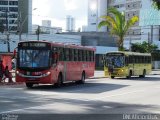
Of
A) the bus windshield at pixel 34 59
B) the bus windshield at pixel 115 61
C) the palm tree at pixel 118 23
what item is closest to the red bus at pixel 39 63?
the bus windshield at pixel 34 59

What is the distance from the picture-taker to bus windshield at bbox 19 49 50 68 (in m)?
27.2

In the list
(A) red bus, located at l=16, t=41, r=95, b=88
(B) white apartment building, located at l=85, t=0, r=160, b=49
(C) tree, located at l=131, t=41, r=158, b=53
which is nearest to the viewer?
(A) red bus, located at l=16, t=41, r=95, b=88

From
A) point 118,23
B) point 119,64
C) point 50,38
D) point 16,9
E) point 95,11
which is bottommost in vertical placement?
point 119,64

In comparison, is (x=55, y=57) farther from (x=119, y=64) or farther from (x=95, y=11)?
(x=95, y=11)

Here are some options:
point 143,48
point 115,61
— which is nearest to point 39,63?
point 115,61

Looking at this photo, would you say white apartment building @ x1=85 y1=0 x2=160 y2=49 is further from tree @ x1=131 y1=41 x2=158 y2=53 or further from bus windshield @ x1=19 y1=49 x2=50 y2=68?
bus windshield @ x1=19 y1=49 x2=50 y2=68

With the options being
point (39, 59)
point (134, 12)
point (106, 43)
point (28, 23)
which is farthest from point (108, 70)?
point (134, 12)

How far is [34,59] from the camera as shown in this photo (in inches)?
1073

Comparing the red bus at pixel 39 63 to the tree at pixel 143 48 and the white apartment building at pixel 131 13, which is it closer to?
the tree at pixel 143 48

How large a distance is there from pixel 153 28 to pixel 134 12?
18615mm

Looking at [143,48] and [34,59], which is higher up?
[34,59]

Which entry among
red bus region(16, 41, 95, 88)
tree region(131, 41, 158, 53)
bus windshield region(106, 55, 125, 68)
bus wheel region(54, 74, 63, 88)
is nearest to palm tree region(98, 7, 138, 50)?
bus windshield region(106, 55, 125, 68)

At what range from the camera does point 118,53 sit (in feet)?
147

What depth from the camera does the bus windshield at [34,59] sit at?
27.2 metres
